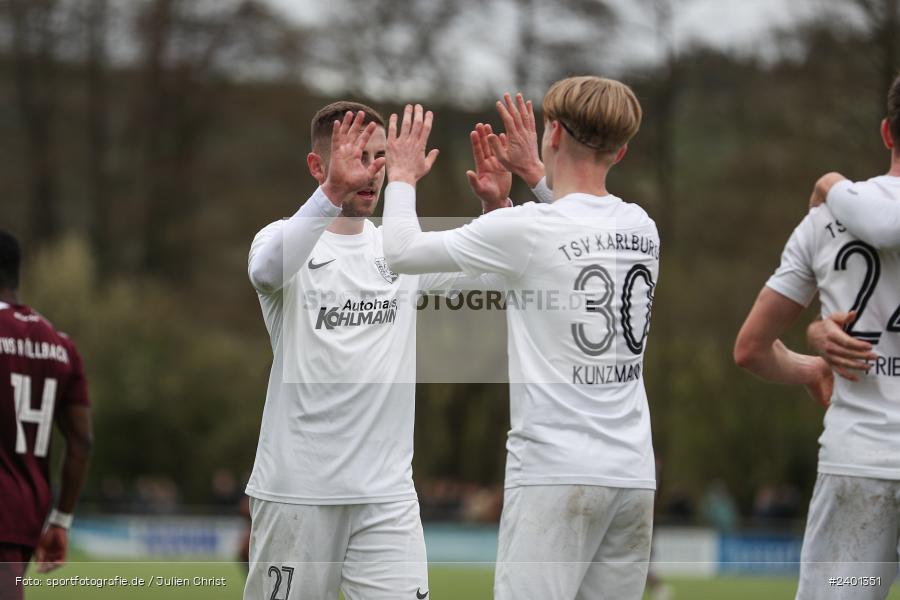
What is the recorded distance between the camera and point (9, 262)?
651cm

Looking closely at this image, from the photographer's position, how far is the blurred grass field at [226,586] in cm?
1428

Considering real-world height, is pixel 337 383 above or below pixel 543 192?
below

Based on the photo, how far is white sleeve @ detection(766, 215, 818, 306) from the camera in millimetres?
5074

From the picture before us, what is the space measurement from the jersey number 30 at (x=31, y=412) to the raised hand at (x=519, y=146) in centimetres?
277

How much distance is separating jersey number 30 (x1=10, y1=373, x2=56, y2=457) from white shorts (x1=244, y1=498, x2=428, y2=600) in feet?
5.44

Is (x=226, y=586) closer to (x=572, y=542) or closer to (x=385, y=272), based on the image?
(x=385, y=272)

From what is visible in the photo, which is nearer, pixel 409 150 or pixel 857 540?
pixel 857 540

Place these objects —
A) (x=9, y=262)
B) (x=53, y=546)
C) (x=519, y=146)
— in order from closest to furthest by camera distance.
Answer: (x=519, y=146)
(x=9, y=262)
(x=53, y=546)

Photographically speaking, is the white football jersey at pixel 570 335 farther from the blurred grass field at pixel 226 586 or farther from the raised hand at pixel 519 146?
the blurred grass field at pixel 226 586

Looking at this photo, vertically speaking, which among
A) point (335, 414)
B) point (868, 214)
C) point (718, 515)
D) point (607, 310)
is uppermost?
point (868, 214)

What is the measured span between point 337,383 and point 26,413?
6.31 ft

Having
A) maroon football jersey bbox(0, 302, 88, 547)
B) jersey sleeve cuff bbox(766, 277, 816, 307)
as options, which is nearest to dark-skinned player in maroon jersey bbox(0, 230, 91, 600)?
maroon football jersey bbox(0, 302, 88, 547)

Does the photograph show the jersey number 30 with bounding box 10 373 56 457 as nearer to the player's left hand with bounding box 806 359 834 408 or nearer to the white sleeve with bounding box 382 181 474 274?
the white sleeve with bounding box 382 181 474 274

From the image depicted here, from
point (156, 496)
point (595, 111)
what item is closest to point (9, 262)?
point (595, 111)
